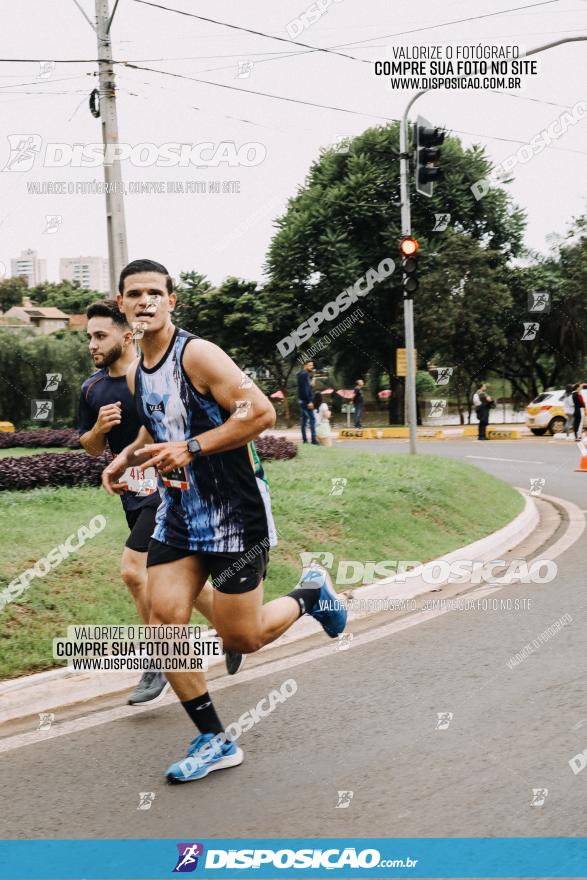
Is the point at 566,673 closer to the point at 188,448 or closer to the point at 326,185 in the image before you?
the point at 188,448

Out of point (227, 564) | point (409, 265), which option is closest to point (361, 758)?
point (227, 564)

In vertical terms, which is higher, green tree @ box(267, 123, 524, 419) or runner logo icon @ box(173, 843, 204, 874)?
green tree @ box(267, 123, 524, 419)

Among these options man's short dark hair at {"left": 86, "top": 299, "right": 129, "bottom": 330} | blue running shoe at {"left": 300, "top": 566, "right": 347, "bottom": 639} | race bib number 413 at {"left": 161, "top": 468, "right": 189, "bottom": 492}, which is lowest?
blue running shoe at {"left": 300, "top": 566, "right": 347, "bottom": 639}

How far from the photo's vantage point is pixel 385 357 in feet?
143

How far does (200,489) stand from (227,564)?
12.9 inches

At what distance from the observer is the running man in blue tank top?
3875mm

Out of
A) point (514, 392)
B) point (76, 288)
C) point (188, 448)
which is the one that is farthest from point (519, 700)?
point (76, 288)

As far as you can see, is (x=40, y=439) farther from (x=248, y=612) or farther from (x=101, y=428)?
(x=248, y=612)

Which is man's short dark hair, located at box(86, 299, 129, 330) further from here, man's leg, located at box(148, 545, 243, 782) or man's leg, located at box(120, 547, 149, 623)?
man's leg, located at box(148, 545, 243, 782)

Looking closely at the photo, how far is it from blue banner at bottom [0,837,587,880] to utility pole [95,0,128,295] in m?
7.92

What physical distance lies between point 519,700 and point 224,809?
74.9 inches

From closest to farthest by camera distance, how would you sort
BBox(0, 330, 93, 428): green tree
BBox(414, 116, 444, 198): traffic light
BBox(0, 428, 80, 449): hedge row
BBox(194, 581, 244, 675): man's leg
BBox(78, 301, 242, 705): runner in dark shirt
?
BBox(194, 581, 244, 675): man's leg → BBox(78, 301, 242, 705): runner in dark shirt → BBox(414, 116, 444, 198): traffic light → BBox(0, 428, 80, 449): hedge row → BBox(0, 330, 93, 428): green tree

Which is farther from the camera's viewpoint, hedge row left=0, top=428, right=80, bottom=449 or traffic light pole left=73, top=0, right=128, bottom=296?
hedge row left=0, top=428, right=80, bottom=449

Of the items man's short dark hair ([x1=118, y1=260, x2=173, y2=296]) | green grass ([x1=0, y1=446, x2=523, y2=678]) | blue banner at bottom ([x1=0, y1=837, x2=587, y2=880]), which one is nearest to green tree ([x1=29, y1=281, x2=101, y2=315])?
green grass ([x1=0, y1=446, x2=523, y2=678])
